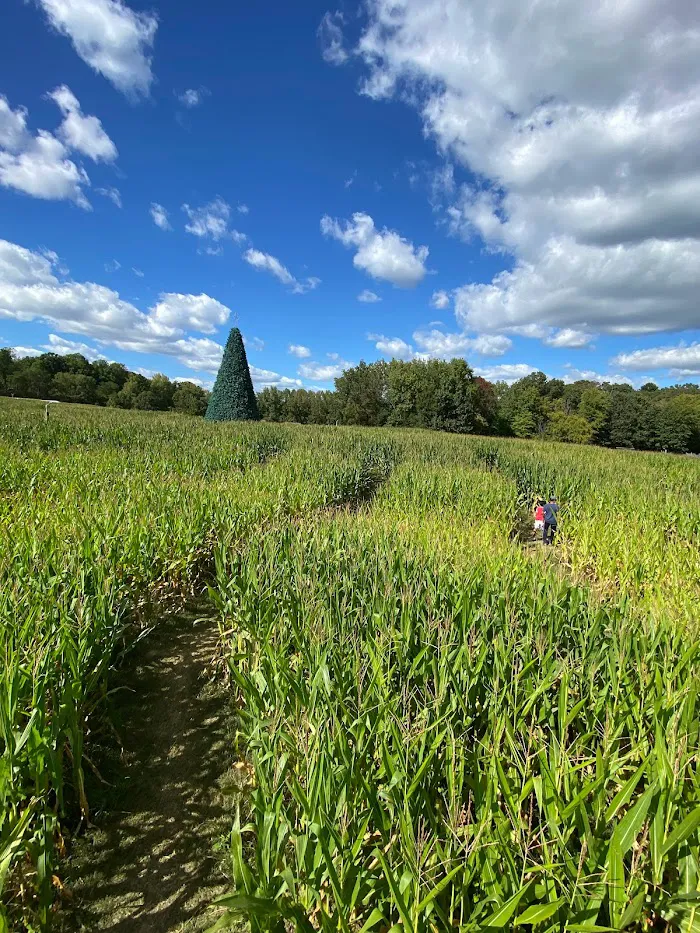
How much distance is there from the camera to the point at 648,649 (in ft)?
8.71

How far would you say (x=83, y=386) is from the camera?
61.0 meters

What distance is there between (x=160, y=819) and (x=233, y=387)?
946 inches

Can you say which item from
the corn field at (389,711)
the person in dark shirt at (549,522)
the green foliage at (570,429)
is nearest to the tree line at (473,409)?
the green foliage at (570,429)

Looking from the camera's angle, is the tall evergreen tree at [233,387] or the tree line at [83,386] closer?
the tall evergreen tree at [233,387]

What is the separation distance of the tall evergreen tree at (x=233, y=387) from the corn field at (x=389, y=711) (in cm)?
1912

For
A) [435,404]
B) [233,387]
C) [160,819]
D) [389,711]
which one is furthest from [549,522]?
[435,404]

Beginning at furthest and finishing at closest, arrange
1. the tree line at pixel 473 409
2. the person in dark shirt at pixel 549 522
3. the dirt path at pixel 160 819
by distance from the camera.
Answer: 1. the tree line at pixel 473 409
2. the person in dark shirt at pixel 549 522
3. the dirt path at pixel 160 819

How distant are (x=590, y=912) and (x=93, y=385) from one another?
7477 cm

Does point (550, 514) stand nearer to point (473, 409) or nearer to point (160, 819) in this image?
point (160, 819)

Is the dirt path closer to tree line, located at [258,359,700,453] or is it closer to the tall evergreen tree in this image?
the tall evergreen tree

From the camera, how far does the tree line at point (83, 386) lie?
5666 cm

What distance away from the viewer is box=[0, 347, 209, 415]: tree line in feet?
186

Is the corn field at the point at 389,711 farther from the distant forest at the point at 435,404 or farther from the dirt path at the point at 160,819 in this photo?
the distant forest at the point at 435,404

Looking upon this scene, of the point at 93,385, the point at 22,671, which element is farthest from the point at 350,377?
the point at 22,671
